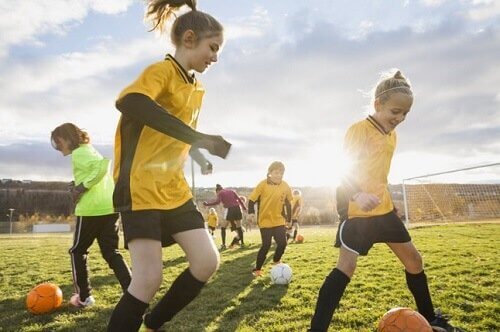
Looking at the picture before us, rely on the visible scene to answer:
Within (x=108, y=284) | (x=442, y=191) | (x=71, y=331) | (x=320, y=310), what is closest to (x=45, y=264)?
(x=108, y=284)

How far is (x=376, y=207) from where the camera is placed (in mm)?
3352

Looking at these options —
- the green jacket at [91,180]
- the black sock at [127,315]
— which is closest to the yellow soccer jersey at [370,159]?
the black sock at [127,315]

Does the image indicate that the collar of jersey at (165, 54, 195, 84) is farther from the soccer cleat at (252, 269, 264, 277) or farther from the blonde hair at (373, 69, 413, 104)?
the soccer cleat at (252, 269, 264, 277)

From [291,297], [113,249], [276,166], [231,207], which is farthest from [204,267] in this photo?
[231,207]

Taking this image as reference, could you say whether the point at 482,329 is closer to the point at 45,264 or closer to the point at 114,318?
the point at 114,318

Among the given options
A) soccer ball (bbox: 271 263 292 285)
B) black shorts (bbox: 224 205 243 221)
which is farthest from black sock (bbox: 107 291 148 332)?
black shorts (bbox: 224 205 243 221)

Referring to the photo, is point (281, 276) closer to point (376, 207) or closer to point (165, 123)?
point (376, 207)

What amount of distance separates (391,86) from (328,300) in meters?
1.79

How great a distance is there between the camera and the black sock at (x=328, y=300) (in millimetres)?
3146

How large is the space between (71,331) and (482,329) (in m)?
3.77

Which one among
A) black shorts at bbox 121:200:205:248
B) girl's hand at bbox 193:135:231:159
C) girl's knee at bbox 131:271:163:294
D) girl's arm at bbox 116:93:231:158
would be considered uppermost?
girl's arm at bbox 116:93:231:158

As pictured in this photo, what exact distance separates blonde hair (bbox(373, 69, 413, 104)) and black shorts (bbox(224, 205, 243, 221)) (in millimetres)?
10146

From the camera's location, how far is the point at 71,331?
13.6 feet

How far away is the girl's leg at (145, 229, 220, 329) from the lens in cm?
265
